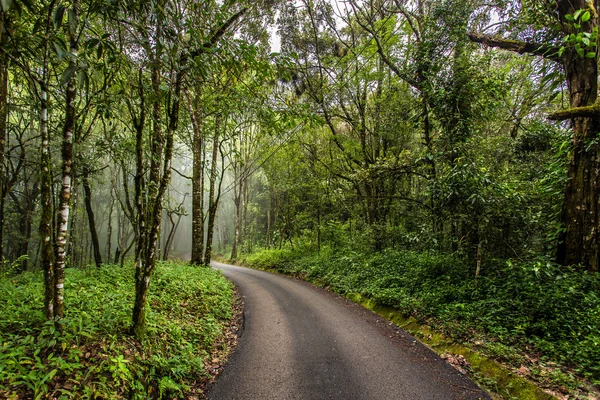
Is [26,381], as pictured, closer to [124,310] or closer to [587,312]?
[124,310]

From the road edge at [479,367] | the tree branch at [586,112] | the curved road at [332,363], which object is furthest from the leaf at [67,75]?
the tree branch at [586,112]

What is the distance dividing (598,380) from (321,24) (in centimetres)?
1377

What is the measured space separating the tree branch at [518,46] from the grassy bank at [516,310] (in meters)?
4.69

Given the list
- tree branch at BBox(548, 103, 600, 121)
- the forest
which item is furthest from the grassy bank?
tree branch at BBox(548, 103, 600, 121)

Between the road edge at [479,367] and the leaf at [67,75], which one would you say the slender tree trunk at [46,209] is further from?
the road edge at [479,367]

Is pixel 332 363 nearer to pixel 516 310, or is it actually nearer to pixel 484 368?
pixel 484 368

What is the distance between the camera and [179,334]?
4434 mm

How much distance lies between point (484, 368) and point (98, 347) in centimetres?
552

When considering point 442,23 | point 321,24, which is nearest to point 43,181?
point 442,23

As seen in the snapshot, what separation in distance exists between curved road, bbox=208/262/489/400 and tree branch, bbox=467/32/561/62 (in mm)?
6683

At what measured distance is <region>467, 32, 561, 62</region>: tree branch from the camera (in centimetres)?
565

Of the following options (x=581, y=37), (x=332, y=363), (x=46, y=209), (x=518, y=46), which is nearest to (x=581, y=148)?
(x=581, y=37)

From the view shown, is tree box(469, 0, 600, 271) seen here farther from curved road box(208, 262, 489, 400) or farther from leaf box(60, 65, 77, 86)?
leaf box(60, 65, 77, 86)

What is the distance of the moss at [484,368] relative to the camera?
10.9ft
